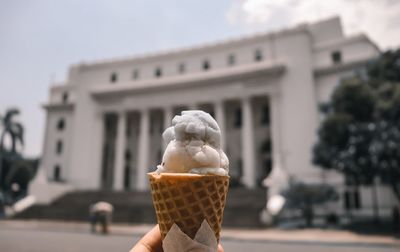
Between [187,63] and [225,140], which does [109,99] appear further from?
[225,140]

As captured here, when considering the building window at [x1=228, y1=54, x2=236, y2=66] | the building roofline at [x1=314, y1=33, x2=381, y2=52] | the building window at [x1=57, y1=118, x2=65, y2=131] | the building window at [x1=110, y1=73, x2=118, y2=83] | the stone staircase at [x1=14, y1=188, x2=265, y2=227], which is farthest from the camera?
the building window at [x1=57, y1=118, x2=65, y2=131]

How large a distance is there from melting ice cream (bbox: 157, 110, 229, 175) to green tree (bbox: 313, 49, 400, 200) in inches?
625

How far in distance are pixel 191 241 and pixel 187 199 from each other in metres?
0.20

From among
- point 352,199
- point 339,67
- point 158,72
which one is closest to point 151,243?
point 352,199

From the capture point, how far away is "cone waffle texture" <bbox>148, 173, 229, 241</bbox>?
65.7 inches

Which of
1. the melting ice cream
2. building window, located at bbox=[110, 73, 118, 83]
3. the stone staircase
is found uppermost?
→ building window, located at bbox=[110, 73, 118, 83]

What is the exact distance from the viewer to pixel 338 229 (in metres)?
16.6

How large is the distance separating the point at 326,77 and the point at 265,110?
6.31 meters

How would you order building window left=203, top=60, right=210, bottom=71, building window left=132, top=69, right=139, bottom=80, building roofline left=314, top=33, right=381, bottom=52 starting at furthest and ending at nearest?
building window left=132, top=69, right=139, bottom=80, building window left=203, top=60, right=210, bottom=71, building roofline left=314, top=33, right=381, bottom=52

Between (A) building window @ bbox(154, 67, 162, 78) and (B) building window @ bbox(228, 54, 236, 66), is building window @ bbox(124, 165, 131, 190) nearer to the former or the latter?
(A) building window @ bbox(154, 67, 162, 78)

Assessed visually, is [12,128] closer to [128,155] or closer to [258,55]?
[128,155]

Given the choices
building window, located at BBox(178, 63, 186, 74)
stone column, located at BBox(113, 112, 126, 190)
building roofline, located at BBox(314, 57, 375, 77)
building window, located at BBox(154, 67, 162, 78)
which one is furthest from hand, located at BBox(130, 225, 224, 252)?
building window, located at BBox(154, 67, 162, 78)

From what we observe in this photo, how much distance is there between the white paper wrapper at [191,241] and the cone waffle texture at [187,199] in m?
0.04

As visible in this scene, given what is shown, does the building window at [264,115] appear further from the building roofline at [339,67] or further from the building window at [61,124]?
the building window at [61,124]
